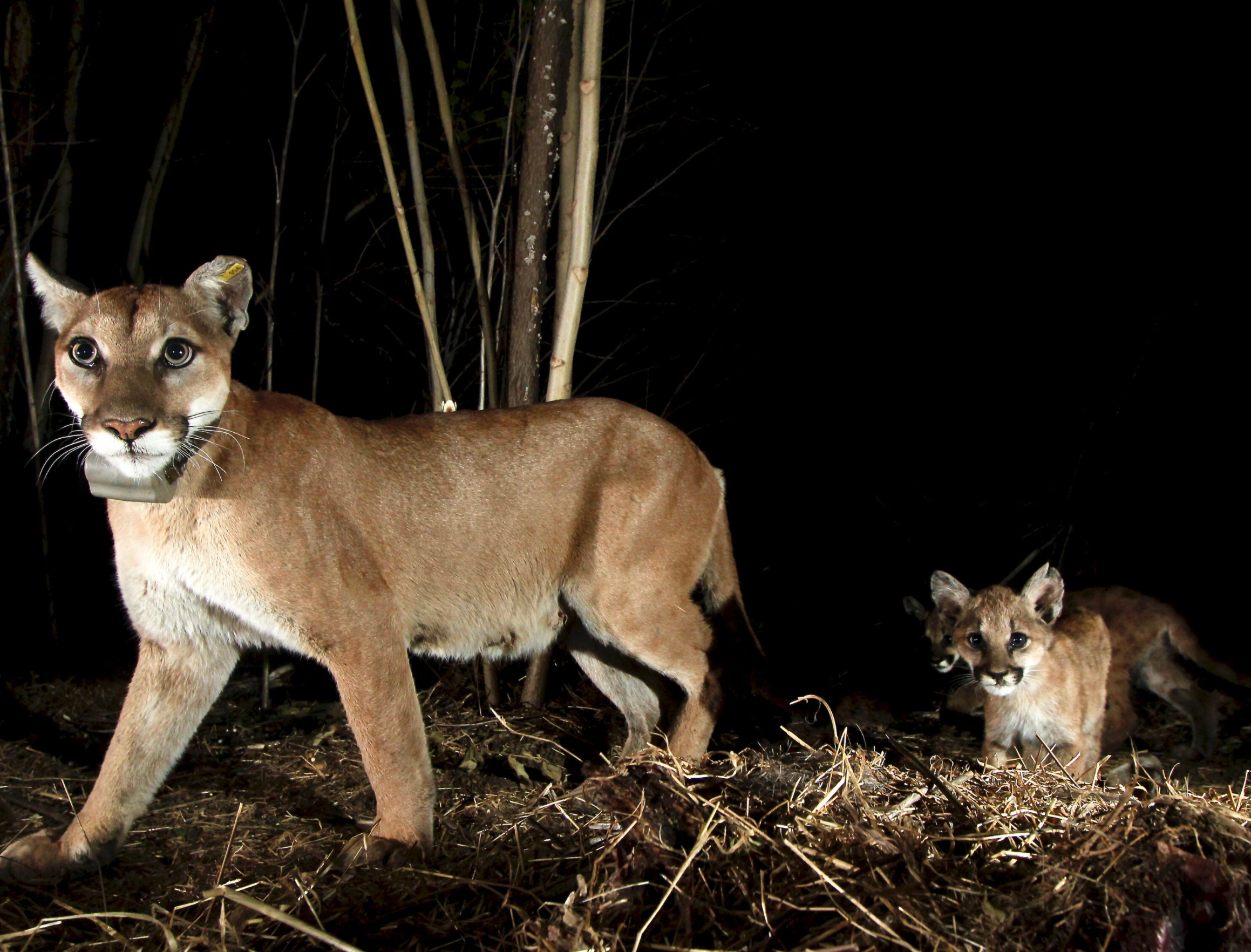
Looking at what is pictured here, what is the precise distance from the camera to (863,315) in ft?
20.5

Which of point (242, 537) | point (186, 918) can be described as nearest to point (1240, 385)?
point (242, 537)

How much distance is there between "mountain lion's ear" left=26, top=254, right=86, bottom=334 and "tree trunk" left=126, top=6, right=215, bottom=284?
8.39 feet

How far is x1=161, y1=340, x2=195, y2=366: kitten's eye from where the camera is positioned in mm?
2779

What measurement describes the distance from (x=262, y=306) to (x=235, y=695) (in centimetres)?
248

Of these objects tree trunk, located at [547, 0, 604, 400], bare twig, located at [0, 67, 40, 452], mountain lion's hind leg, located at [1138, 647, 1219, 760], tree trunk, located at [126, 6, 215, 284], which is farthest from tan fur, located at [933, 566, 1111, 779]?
tree trunk, located at [126, 6, 215, 284]

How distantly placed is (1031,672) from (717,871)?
6.77ft

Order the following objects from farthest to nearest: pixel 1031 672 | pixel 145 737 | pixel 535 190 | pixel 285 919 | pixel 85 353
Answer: pixel 535 190
pixel 1031 672
pixel 145 737
pixel 85 353
pixel 285 919

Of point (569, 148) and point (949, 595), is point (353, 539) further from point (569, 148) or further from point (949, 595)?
point (949, 595)

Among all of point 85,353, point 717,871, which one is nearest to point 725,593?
point 717,871

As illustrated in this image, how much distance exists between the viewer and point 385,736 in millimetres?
2936

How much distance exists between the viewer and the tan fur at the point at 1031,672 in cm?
369

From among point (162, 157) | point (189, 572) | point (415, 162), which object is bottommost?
point (189, 572)

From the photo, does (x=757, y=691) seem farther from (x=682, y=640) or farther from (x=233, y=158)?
(x=233, y=158)

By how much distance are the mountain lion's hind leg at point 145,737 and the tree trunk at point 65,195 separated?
268cm
